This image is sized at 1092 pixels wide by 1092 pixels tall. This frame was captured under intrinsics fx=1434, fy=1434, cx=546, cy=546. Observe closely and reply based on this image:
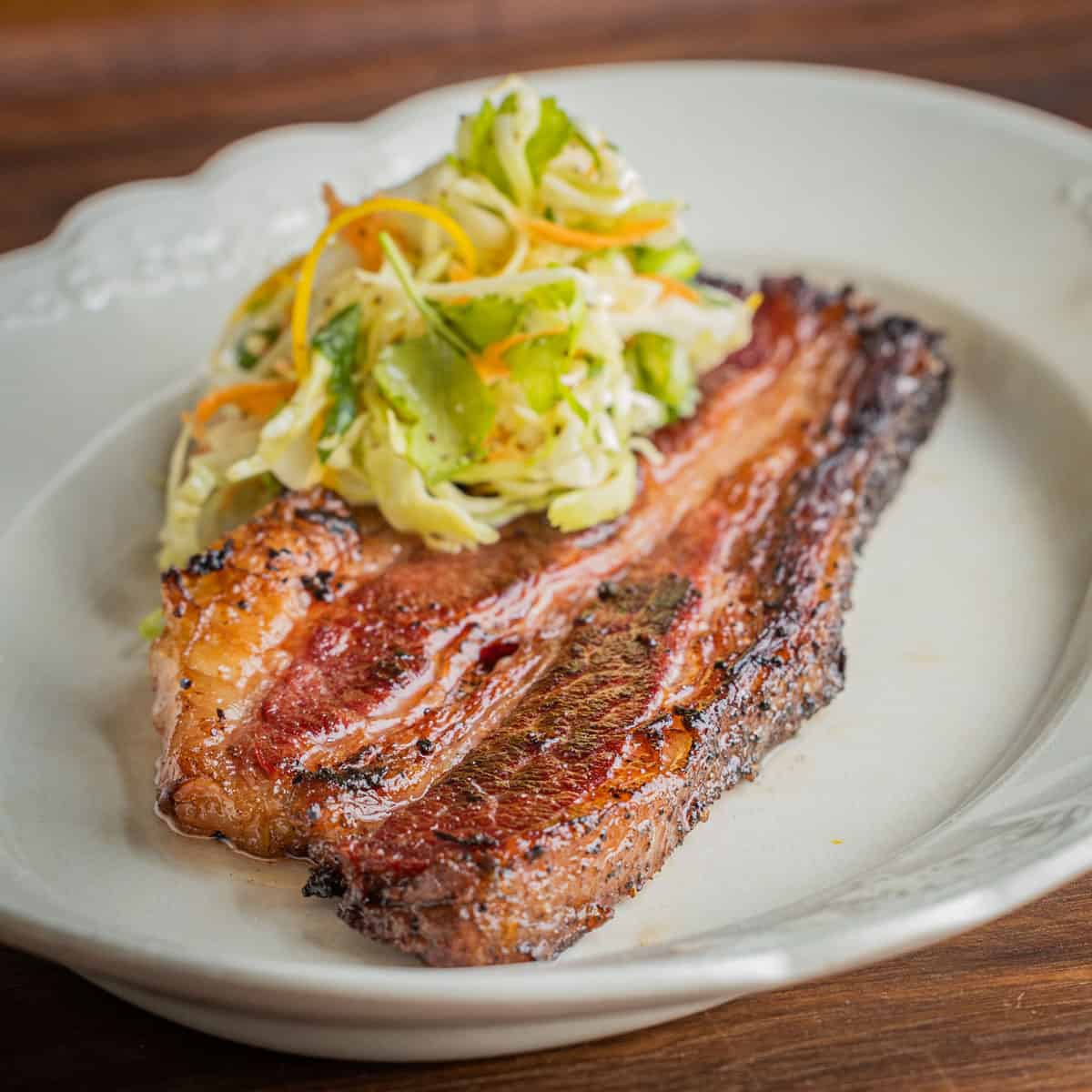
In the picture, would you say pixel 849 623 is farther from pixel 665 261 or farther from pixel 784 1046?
pixel 784 1046

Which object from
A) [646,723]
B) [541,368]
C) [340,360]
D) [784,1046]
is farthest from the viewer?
[340,360]

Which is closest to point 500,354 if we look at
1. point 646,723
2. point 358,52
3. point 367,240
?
point 367,240

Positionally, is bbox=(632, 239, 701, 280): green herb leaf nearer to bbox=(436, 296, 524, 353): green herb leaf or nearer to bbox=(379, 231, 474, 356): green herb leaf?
bbox=(436, 296, 524, 353): green herb leaf

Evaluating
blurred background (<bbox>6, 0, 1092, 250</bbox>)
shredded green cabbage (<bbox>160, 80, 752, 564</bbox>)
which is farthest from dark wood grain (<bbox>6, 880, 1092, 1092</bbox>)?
blurred background (<bbox>6, 0, 1092, 250</bbox>)

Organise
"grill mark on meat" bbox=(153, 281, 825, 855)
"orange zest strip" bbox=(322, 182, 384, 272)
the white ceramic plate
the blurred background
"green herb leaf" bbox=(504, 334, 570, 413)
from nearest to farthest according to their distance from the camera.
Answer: the white ceramic plate
"grill mark on meat" bbox=(153, 281, 825, 855)
"green herb leaf" bbox=(504, 334, 570, 413)
"orange zest strip" bbox=(322, 182, 384, 272)
the blurred background

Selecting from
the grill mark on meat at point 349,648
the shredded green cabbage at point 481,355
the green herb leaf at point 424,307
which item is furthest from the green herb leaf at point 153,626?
the green herb leaf at point 424,307

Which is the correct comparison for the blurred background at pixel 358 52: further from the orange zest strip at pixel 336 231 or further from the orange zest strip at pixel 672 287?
the orange zest strip at pixel 672 287

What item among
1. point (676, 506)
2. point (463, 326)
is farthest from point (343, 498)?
point (676, 506)
